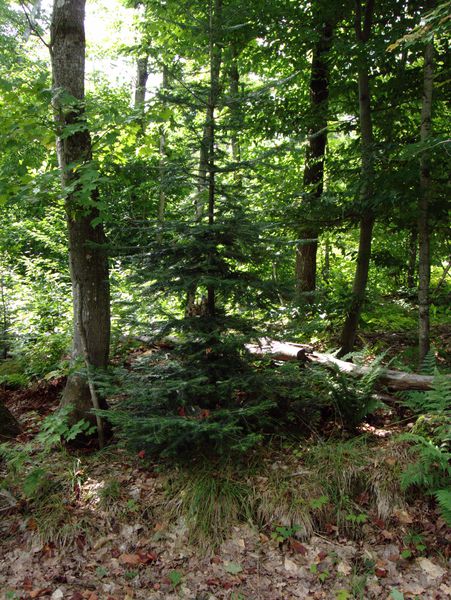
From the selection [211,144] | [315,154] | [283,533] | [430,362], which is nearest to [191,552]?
[283,533]

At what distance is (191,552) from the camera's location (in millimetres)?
3424

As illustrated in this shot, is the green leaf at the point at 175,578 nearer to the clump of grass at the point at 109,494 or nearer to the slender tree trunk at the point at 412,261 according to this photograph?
the clump of grass at the point at 109,494

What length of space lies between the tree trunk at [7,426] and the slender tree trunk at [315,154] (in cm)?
389

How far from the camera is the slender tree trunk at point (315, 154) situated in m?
6.09

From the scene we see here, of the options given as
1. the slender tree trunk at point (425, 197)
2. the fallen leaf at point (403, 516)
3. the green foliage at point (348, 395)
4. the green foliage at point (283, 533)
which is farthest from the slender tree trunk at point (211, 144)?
the fallen leaf at point (403, 516)

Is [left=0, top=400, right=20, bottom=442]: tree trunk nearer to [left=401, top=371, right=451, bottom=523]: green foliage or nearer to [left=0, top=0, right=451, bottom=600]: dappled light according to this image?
[left=0, top=0, right=451, bottom=600]: dappled light

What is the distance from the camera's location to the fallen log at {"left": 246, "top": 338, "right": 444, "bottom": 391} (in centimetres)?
452

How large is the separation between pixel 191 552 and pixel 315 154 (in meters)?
6.72

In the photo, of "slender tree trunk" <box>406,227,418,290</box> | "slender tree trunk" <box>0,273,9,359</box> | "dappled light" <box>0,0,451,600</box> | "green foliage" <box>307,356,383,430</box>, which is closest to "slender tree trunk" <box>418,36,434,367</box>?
"dappled light" <box>0,0,451,600</box>

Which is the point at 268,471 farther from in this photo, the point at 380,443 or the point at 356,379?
the point at 356,379

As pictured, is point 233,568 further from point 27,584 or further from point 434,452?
point 434,452

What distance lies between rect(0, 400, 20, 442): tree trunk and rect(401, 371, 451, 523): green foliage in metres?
4.05

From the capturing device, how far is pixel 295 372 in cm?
444

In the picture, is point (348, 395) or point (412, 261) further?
point (412, 261)
